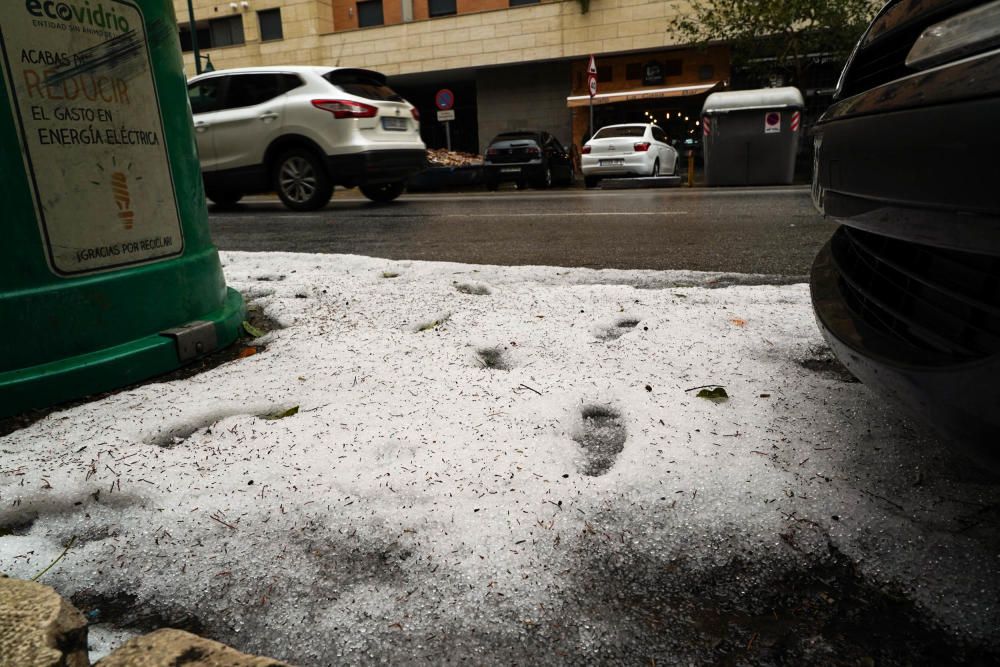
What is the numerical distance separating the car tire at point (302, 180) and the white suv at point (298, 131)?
0.01 metres

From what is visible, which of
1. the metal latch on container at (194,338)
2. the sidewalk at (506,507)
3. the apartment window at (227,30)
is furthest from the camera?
the apartment window at (227,30)

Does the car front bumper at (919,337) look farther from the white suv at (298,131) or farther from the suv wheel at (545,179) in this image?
the suv wheel at (545,179)

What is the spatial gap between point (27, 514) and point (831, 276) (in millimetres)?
2082

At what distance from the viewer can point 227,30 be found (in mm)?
31188

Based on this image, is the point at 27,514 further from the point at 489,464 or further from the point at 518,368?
the point at 518,368

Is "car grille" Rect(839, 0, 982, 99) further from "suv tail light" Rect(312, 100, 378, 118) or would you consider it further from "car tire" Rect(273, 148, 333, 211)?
"car tire" Rect(273, 148, 333, 211)

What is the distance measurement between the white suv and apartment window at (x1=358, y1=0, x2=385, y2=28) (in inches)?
901

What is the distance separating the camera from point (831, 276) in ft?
6.08

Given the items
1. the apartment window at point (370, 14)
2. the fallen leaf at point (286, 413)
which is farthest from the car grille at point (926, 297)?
the apartment window at point (370, 14)

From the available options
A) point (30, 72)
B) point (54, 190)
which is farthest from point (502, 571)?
point (30, 72)

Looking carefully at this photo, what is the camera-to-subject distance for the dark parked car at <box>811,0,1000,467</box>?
1005 mm

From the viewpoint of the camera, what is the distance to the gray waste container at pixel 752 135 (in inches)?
548

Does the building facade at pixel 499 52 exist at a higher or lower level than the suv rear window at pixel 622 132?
higher

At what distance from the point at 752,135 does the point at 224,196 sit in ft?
34.3
